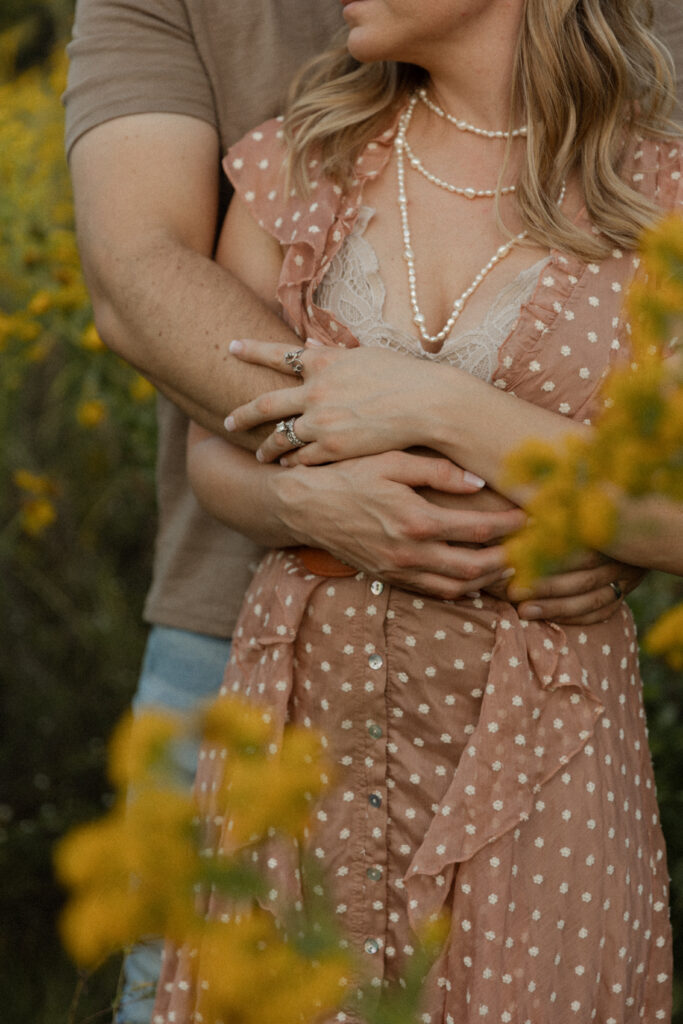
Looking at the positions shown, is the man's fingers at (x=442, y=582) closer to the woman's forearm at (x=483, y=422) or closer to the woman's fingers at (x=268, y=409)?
the woman's forearm at (x=483, y=422)

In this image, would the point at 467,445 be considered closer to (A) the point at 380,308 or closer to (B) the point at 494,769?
(A) the point at 380,308

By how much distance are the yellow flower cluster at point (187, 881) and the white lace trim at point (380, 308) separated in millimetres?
819

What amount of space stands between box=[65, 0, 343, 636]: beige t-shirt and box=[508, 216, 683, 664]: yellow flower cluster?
1.18 meters

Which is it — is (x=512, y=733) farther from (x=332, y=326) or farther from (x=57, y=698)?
(x=57, y=698)

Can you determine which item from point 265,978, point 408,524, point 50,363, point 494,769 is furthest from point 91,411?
point 265,978

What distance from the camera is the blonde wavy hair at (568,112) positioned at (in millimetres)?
1435

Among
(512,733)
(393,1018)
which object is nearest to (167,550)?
(512,733)

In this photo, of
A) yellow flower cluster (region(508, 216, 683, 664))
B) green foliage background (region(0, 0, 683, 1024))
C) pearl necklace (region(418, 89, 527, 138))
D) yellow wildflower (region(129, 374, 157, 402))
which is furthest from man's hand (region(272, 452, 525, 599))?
yellow wildflower (region(129, 374, 157, 402))

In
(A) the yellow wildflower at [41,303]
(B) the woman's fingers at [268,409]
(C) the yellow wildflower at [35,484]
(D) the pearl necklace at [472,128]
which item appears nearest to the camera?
(B) the woman's fingers at [268,409]

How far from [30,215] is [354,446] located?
182 centimetres

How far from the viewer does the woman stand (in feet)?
4.32

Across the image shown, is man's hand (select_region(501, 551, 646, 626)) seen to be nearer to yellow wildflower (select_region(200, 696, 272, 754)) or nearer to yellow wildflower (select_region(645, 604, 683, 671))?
yellow wildflower (select_region(645, 604, 683, 671))

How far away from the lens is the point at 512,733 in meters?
1.32

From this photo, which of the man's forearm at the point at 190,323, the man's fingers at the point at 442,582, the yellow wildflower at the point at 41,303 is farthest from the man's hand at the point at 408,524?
the yellow wildflower at the point at 41,303
